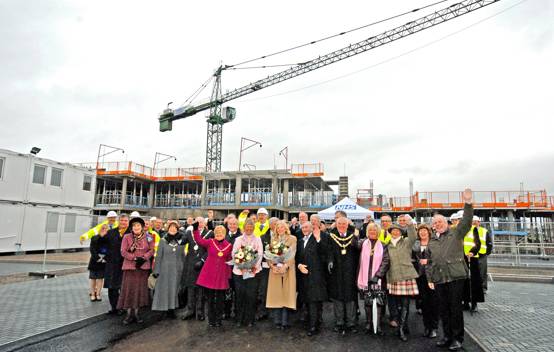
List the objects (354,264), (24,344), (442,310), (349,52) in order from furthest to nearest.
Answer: (349,52), (354,264), (442,310), (24,344)

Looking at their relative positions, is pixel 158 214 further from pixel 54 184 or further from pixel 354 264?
pixel 354 264

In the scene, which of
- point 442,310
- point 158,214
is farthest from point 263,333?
point 158,214

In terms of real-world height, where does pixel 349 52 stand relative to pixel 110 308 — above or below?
above

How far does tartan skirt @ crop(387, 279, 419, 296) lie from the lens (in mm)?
5273

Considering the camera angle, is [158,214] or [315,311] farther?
[158,214]

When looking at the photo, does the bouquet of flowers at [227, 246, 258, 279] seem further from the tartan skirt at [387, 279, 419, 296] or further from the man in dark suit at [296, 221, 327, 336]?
the tartan skirt at [387, 279, 419, 296]

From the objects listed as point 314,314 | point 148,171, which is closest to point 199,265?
point 314,314

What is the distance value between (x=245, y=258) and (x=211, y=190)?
1186 inches

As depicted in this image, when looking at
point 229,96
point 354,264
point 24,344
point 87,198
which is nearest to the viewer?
point 24,344

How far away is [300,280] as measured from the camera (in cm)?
582

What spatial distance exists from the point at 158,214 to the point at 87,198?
13172mm

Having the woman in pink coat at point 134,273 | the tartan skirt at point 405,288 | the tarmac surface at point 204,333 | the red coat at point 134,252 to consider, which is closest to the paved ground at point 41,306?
the tarmac surface at point 204,333

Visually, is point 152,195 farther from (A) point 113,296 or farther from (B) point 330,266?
(B) point 330,266

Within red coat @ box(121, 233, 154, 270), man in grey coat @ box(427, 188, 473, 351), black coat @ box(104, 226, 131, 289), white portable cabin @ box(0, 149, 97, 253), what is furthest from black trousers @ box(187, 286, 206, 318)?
white portable cabin @ box(0, 149, 97, 253)
